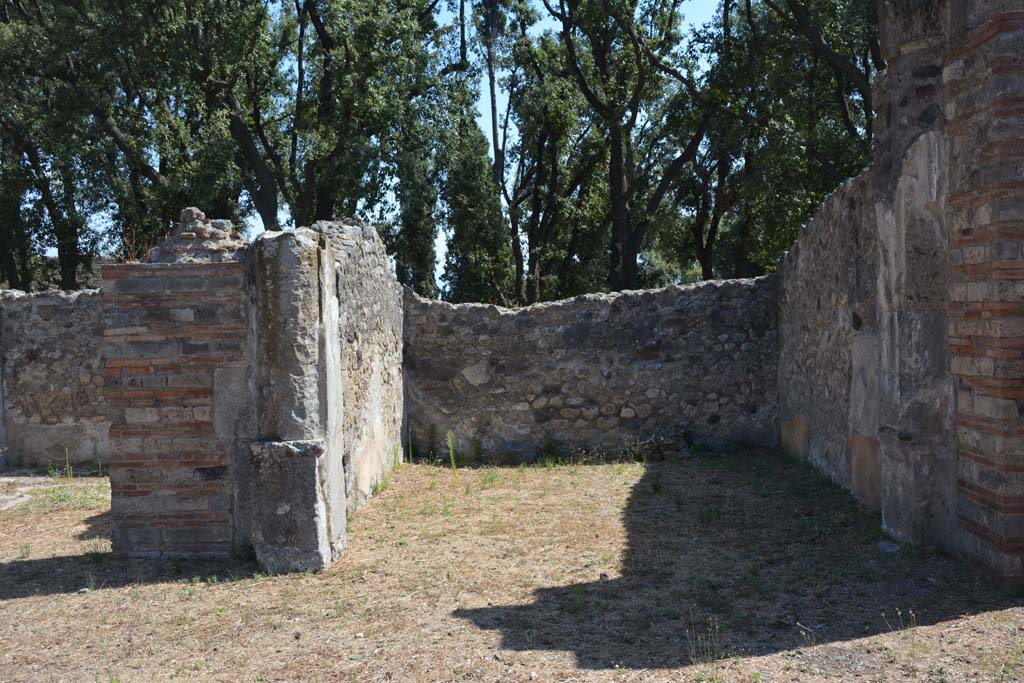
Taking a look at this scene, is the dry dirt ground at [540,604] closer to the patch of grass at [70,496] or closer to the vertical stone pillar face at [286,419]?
the vertical stone pillar face at [286,419]

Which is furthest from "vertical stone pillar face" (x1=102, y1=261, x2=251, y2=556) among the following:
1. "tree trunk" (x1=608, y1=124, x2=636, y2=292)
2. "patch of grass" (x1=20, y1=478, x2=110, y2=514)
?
"tree trunk" (x1=608, y1=124, x2=636, y2=292)

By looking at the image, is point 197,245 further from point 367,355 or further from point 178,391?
point 367,355

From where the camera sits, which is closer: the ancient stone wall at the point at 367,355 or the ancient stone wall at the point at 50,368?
the ancient stone wall at the point at 367,355

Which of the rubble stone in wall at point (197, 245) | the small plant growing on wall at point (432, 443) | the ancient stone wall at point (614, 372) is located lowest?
the small plant growing on wall at point (432, 443)

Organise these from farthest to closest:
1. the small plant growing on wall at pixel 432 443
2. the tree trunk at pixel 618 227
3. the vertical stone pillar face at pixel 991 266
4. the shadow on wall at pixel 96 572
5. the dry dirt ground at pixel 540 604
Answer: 1. the tree trunk at pixel 618 227
2. the small plant growing on wall at pixel 432 443
3. the shadow on wall at pixel 96 572
4. the vertical stone pillar face at pixel 991 266
5. the dry dirt ground at pixel 540 604

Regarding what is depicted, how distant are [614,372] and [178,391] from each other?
17.7 ft

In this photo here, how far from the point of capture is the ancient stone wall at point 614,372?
9992mm

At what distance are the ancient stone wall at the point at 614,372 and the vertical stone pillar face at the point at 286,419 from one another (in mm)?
4409

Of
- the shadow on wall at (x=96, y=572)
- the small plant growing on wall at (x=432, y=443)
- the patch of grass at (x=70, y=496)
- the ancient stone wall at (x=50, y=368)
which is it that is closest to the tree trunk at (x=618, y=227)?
the small plant growing on wall at (x=432, y=443)

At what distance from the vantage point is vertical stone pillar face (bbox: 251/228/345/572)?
5680 mm

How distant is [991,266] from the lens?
15.5ft

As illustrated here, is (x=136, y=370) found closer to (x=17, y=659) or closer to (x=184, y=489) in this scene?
(x=184, y=489)

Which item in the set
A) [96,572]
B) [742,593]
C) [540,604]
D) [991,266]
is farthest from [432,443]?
[991,266]

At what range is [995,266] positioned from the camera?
4703mm
